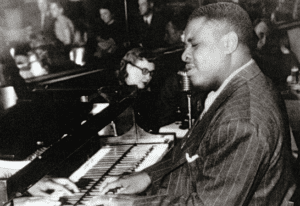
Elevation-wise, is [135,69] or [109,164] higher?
[135,69]

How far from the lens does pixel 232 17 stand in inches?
74.7

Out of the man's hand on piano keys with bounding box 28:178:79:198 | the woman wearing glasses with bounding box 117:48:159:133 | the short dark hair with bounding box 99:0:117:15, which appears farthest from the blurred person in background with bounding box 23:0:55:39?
the man's hand on piano keys with bounding box 28:178:79:198

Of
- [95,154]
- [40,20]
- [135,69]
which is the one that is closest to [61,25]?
[40,20]

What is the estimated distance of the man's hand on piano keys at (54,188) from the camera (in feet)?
6.59

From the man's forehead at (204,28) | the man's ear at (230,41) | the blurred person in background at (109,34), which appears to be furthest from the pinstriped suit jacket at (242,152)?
the blurred person in background at (109,34)

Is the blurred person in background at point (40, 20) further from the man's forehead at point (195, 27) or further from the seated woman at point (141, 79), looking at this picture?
the man's forehead at point (195, 27)

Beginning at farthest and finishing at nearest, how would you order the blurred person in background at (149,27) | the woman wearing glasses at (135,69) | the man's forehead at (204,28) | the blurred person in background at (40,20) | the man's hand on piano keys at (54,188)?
the blurred person in background at (149,27), the woman wearing glasses at (135,69), the blurred person in background at (40,20), the man's hand on piano keys at (54,188), the man's forehead at (204,28)

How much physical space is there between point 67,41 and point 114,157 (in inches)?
84.8

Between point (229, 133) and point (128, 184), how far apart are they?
2.83 feet

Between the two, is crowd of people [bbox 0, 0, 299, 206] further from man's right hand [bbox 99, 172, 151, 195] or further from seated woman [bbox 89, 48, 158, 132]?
seated woman [bbox 89, 48, 158, 132]

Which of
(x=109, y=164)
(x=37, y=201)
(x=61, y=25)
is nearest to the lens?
(x=37, y=201)

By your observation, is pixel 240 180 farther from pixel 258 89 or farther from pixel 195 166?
pixel 258 89

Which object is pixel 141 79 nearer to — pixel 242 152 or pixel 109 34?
pixel 109 34

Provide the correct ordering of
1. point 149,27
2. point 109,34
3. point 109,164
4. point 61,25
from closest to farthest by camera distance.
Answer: point 109,164 < point 61,25 < point 109,34 < point 149,27
